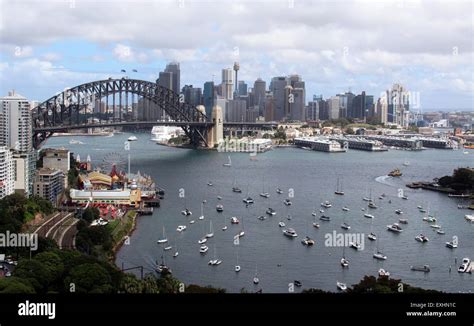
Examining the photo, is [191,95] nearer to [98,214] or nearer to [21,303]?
[98,214]

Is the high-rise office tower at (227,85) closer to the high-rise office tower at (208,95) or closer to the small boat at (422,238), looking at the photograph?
the high-rise office tower at (208,95)

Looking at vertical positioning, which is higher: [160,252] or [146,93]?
[146,93]

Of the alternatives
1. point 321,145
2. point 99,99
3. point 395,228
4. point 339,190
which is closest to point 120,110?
point 99,99

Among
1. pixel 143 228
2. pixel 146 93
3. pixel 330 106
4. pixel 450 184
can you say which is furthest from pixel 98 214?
pixel 330 106

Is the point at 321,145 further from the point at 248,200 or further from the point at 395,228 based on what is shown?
the point at 395,228

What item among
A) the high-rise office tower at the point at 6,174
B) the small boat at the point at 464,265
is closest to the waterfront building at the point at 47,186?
the high-rise office tower at the point at 6,174

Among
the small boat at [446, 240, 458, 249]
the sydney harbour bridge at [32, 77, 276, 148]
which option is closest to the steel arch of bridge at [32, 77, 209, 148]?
the sydney harbour bridge at [32, 77, 276, 148]
